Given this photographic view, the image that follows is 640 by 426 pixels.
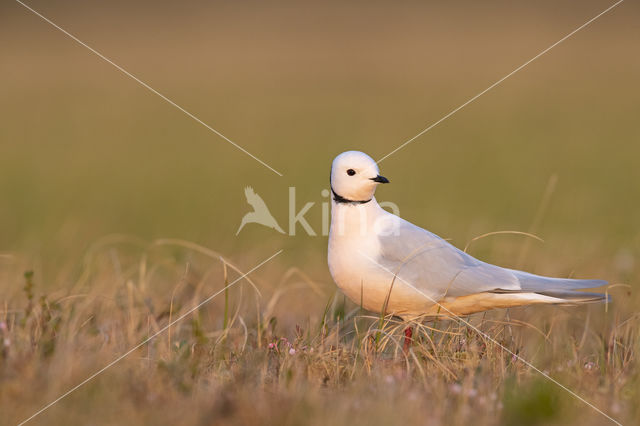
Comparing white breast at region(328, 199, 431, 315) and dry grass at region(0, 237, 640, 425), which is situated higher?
white breast at region(328, 199, 431, 315)

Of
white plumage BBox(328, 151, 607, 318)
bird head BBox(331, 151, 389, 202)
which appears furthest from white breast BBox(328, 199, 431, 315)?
bird head BBox(331, 151, 389, 202)

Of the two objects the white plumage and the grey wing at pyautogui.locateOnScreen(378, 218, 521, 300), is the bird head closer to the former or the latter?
the white plumage

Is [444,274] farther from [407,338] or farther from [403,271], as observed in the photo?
[407,338]

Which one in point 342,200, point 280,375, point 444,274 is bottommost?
point 280,375

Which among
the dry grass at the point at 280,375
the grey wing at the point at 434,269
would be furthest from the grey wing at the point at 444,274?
the dry grass at the point at 280,375

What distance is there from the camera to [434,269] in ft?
16.5

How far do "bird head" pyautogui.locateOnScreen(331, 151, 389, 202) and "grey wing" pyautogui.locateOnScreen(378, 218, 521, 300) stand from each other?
0.34m

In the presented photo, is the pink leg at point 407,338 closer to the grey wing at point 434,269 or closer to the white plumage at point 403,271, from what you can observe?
the white plumage at point 403,271

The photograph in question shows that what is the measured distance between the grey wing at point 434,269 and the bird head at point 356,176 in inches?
13.6

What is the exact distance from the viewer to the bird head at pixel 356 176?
5078mm

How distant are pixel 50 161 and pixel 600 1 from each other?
3376 centimetres

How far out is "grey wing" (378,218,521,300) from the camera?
196 inches

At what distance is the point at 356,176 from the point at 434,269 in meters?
0.81

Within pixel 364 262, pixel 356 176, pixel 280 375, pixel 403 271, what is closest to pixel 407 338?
pixel 403 271
